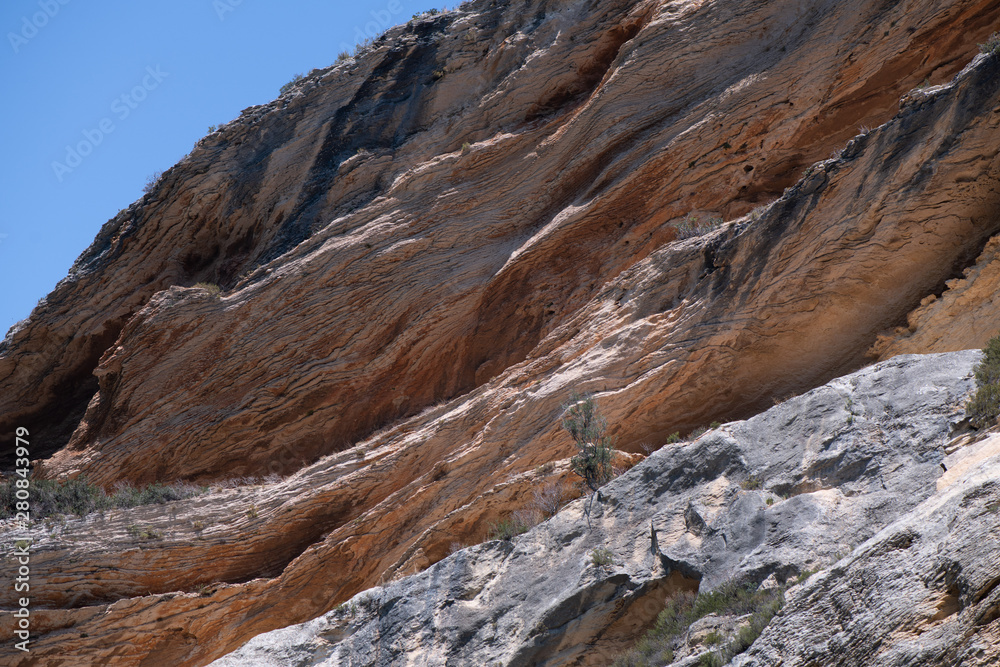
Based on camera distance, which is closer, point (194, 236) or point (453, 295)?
point (453, 295)

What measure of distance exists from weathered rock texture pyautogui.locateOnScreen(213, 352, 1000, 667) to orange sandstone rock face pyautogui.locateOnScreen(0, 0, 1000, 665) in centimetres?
229

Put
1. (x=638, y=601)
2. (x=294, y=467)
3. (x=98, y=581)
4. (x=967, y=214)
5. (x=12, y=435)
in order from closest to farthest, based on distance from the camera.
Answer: (x=638, y=601) → (x=967, y=214) → (x=98, y=581) → (x=294, y=467) → (x=12, y=435)

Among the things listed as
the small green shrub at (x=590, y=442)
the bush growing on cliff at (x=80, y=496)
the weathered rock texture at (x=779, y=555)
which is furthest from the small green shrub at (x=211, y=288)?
the small green shrub at (x=590, y=442)

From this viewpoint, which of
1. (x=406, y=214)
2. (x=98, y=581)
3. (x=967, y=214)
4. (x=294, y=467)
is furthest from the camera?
(x=406, y=214)

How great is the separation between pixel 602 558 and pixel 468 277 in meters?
9.41

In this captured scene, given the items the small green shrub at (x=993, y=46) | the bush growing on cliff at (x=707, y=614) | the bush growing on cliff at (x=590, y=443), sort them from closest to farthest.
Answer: the bush growing on cliff at (x=707, y=614) → the small green shrub at (x=993, y=46) → the bush growing on cliff at (x=590, y=443)

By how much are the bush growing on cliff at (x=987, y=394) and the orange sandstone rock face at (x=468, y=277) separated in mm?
3408

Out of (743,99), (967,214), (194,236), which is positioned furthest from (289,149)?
(967,214)

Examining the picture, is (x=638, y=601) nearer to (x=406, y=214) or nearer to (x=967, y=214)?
(x=967, y=214)

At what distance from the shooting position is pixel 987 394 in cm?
689

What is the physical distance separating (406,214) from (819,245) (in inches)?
390

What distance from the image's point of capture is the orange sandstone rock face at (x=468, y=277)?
444 inches

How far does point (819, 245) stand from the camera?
11016 millimetres

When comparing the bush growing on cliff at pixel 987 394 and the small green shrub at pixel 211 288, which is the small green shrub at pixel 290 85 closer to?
the small green shrub at pixel 211 288
